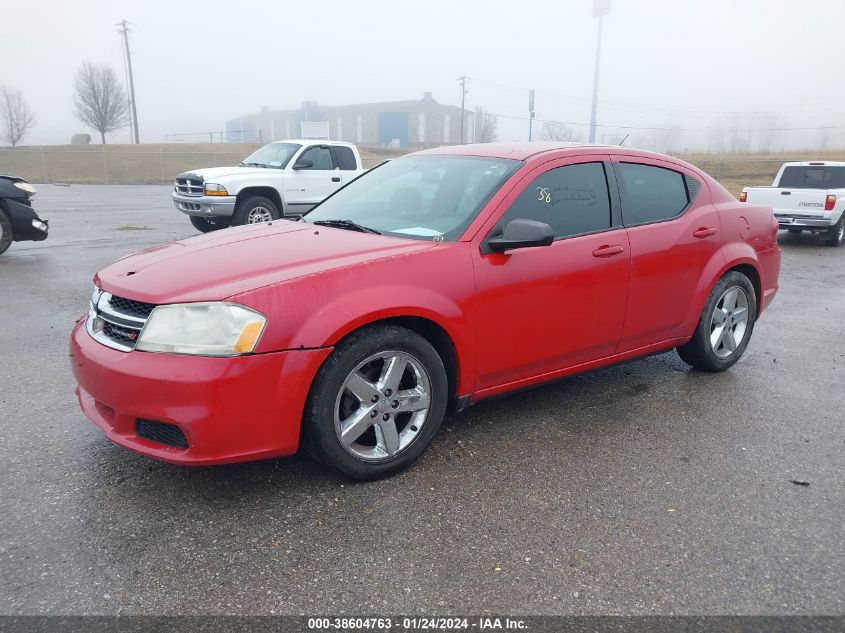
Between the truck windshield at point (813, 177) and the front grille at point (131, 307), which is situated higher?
the truck windshield at point (813, 177)

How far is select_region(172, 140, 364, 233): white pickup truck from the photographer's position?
11.8 metres

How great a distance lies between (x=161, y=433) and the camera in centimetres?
291

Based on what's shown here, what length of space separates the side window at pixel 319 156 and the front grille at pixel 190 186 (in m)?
1.92

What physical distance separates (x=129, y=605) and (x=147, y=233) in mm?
11314

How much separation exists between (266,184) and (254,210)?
0.52 meters

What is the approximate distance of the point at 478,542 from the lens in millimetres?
2812

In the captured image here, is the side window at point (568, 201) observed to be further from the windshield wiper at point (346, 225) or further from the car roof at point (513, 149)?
the windshield wiper at point (346, 225)

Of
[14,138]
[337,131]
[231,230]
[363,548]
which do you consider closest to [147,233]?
[231,230]

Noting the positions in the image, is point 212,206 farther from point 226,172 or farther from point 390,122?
point 390,122

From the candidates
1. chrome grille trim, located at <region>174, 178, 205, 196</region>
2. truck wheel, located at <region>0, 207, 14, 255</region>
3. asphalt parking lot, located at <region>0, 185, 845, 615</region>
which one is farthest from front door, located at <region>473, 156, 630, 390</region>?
chrome grille trim, located at <region>174, 178, 205, 196</region>

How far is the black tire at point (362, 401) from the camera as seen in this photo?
303 centimetres

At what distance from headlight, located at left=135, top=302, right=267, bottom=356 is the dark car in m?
8.01

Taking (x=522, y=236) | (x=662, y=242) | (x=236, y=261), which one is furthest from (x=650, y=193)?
(x=236, y=261)

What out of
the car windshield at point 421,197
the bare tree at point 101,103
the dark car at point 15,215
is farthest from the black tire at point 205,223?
the bare tree at point 101,103
